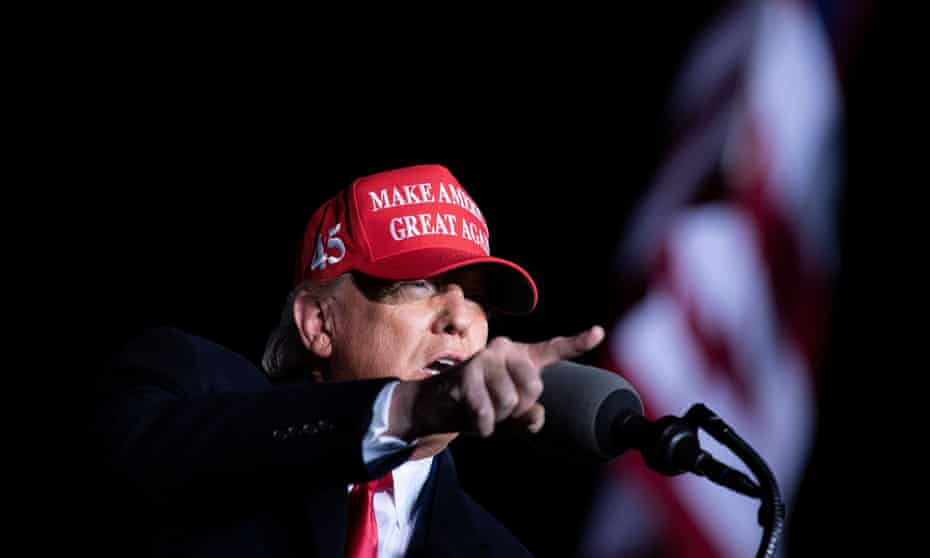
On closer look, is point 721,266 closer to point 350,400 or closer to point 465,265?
point 465,265

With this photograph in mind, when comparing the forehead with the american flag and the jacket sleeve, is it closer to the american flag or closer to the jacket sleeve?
the jacket sleeve

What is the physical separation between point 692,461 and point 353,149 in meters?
1.82

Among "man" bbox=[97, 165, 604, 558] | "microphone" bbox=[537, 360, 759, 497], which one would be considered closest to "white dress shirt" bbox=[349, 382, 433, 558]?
"man" bbox=[97, 165, 604, 558]

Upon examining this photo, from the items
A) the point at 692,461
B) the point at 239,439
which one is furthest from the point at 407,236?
the point at 692,461

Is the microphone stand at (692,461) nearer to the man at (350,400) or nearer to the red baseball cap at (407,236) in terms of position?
the man at (350,400)

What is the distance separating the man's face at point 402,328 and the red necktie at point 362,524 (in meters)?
0.18

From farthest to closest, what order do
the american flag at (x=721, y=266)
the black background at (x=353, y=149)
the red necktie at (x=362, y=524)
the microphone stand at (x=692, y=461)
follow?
the american flag at (x=721, y=266) → the black background at (x=353, y=149) → the red necktie at (x=362, y=524) → the microphone stand at (x=692, y=461)

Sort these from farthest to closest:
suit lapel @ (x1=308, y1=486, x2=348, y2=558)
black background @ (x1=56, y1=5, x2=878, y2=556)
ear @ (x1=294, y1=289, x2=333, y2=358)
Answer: black background @ (x1=56, y1=5, x2=878, y2=556)
ear @ (x1=294, y1=289, x2=333, y2=358)
suit lapel @ (x1=308, y1=486, x2=348, y2=558)

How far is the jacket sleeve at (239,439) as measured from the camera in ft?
3.02

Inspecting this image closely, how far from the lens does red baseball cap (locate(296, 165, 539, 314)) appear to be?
5.13 ft

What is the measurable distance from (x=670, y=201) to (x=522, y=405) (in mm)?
1787

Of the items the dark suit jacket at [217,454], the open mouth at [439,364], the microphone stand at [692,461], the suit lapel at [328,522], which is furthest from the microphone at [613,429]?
the open mouth at [439,364]

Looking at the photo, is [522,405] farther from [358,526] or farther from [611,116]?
[611,116]

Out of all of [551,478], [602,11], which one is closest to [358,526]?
[551,478]
